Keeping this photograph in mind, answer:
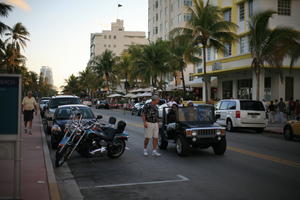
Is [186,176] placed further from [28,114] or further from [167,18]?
[167,18]

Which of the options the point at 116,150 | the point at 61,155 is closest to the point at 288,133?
the point at 116,150

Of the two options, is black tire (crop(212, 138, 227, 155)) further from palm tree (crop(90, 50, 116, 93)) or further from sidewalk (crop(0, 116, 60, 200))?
Answer: palm tree (crop(90, 50, 116, 93))

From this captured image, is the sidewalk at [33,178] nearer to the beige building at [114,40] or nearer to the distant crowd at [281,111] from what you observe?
the distant crowd at [281,111]

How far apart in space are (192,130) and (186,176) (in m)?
2.53

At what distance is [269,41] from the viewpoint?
2473 centimetres

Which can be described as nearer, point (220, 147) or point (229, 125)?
point (220, 147)

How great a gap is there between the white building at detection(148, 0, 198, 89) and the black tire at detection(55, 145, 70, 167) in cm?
4934

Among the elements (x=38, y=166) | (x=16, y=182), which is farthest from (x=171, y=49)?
(x=16, y=182)

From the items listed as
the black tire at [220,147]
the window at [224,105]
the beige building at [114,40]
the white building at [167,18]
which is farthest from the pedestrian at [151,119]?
the beige building at [114,40]

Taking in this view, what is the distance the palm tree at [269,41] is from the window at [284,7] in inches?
303

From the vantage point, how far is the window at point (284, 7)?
3183 cm

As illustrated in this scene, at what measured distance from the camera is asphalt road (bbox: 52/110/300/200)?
6.86 meters

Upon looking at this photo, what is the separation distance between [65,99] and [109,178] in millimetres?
12931

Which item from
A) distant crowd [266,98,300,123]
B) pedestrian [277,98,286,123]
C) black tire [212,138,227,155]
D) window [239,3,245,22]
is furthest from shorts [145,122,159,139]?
window [239,3,245,22]
